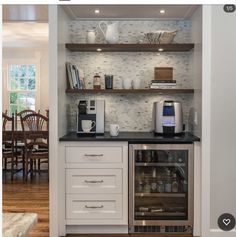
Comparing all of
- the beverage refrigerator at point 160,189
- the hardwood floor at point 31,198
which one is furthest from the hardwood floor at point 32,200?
the beverage refrigerator at point 160,189

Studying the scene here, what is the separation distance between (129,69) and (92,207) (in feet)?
4.85

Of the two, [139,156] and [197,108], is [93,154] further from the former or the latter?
[197,108]

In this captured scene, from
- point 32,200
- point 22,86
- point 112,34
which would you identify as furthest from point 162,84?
point 22,86

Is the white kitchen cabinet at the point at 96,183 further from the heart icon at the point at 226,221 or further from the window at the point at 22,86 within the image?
the window at the point at 22,86

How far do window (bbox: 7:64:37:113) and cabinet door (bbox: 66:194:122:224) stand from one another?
5.60m

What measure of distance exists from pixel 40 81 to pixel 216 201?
622 cm

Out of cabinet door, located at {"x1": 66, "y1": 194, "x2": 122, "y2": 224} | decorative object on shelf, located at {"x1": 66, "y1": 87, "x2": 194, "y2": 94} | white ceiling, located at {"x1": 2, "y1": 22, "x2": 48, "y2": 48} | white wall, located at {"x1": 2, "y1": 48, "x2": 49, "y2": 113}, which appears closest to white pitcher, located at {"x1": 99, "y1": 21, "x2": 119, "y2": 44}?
decorative object on shelf, located at {"x1": 66, "y1": 87, "x2": 194, "y2": 94}

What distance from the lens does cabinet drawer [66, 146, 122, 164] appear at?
135 inches

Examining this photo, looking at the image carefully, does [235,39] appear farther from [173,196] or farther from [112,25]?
[173,196]

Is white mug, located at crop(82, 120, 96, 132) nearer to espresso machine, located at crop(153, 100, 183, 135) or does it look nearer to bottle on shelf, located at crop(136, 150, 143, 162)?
bottle on shelf, located at crop(136, 150, 143, 162)

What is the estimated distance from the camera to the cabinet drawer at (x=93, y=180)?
11.3ft

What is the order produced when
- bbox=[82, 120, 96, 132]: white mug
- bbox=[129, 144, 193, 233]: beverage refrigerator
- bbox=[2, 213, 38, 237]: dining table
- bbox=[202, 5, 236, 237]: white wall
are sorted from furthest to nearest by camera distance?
bbox=[82, 120, 96, 132]: white mug < bbox=[129, 144, 193, 233]: beverage refrigerator < bbox=[202, 5, 236, 237]: white wall < bbox=[2, 213, 38, 237]: dining table

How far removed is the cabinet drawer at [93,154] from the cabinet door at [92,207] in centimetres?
32

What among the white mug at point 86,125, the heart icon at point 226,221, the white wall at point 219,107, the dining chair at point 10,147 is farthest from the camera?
the dining chair at point 10,147
